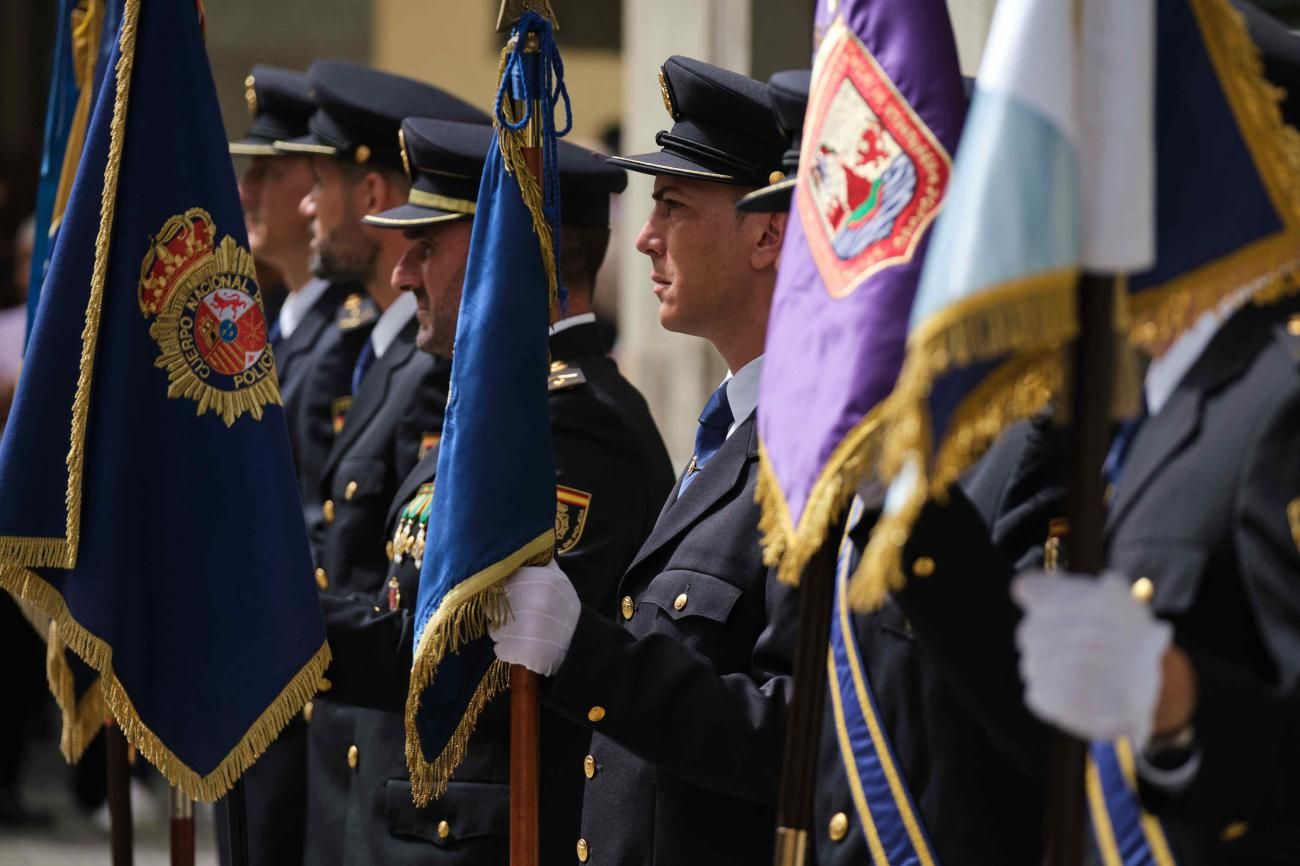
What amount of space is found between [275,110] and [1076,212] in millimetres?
4307

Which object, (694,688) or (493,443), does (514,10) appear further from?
(694,688)

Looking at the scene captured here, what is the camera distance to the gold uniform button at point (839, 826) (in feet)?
9.18

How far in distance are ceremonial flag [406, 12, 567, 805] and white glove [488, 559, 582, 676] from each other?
0.03 metres

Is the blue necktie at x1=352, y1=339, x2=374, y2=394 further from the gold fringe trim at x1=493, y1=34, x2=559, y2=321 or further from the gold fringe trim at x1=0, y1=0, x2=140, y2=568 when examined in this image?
the gold fringe trim at x1=493, y1=34, x2=559, y2=321

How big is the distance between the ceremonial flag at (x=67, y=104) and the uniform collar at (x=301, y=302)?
1197mm

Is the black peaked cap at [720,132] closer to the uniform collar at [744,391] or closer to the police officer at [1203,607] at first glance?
the uniform collar at [744,391]

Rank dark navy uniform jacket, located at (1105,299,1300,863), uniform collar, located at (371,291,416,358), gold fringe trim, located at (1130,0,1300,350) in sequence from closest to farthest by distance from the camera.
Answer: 1. dark navy uniform jacket, located at (1105,299,1300,863)
2. gold fringe trim, located at (1130,0,1300,350)
3. uniform collar, located at (371,291,416,358)

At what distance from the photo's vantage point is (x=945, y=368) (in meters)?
2.12

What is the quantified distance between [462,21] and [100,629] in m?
7.01

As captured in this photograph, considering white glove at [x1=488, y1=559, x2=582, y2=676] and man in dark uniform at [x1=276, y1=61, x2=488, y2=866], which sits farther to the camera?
man in dark uniform at [x1=276, y1=61, x2=488, y2=866]

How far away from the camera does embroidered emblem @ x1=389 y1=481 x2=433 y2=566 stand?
3963mm

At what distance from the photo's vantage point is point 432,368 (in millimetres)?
4715

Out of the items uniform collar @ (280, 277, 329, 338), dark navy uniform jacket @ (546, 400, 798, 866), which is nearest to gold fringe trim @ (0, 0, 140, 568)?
dark navy uniform jacket @ (546, 400, 798, 866)

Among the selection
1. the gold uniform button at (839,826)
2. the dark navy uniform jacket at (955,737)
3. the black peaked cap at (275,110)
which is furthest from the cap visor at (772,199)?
the black peaked cap at (275,110)
